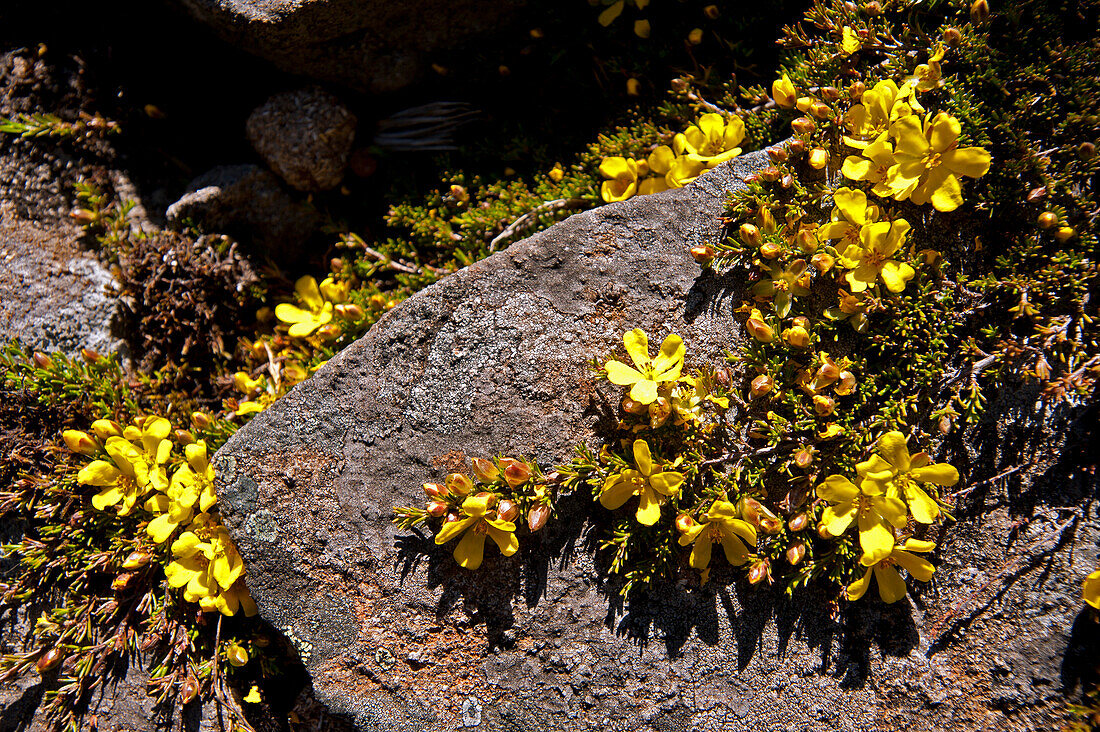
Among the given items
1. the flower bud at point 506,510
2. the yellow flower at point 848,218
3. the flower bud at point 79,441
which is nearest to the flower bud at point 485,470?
the flower bud at point 506,510

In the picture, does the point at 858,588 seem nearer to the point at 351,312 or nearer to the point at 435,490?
the point at 435,490

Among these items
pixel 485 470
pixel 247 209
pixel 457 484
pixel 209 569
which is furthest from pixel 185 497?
pixel 247 209

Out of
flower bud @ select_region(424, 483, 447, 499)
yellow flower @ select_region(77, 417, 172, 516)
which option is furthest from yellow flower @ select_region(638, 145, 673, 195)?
yellow flower @ select_region(77, 417, 172, 516)

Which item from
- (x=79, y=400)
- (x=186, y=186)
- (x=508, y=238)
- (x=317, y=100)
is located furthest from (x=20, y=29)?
(x=508, y=238)

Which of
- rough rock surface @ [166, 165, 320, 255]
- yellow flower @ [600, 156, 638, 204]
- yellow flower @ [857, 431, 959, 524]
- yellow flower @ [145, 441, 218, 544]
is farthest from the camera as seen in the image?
rough rock surface @ [166, 165, 320, 255]

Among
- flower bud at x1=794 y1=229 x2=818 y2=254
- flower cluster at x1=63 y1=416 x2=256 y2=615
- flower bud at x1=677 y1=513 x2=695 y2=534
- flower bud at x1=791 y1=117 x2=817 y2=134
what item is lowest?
flower cluster at x1=63 y1=416 x2=256 y2=615

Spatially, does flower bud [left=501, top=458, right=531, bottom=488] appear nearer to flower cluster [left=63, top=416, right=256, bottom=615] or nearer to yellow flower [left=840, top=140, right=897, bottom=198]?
flower cluster [left=63, top=416, right=256, bottom=615]

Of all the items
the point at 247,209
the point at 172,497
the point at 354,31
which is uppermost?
the point at 354,31

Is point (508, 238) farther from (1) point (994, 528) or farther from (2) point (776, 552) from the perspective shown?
(1) point (994, 528)
